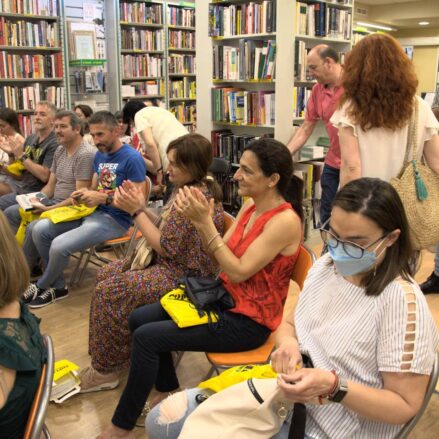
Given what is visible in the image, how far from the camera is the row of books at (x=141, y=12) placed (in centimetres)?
682

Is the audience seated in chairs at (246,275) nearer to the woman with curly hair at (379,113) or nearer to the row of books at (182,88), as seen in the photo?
the woman with curly hair at (379,113)

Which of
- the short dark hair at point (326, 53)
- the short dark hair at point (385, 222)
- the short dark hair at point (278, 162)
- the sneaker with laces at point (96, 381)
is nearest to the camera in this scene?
the short dark hair at point (385, 222)

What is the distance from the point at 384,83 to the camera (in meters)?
2.16

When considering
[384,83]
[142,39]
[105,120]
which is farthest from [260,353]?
[142,39]

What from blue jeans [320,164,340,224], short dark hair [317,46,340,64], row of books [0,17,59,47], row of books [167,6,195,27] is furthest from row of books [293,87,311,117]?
row of books [167,6,195,27]

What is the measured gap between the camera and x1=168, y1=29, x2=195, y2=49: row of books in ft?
24.7

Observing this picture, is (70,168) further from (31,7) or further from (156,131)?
(31,7)

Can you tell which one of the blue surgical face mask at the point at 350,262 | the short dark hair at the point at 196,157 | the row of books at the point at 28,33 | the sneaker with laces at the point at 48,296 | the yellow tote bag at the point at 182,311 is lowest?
the sneaker with laces at the point at 48,296

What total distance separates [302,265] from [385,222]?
0.73m

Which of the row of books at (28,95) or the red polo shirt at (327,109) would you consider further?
the row of books at (28,95)

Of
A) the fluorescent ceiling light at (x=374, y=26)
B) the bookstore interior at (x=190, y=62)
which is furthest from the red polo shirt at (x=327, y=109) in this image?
the fluorescent ceiling light at (x=374, y=26)

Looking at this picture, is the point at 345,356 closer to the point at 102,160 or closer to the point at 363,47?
the point at 363,47

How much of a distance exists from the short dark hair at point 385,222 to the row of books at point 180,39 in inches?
267

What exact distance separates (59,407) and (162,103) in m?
5.68
